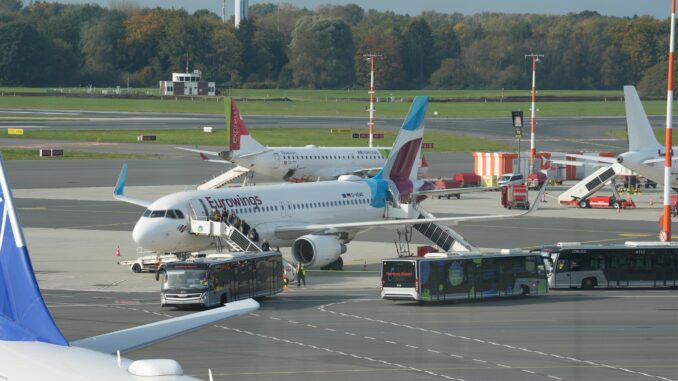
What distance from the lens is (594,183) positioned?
303 ft

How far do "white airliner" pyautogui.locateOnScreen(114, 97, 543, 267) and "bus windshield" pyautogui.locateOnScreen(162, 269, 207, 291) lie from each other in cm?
754

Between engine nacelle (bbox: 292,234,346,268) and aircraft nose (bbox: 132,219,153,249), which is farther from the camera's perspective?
engine nacelle (bbox: 292,234,346,268)

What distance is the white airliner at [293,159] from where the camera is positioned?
315 feet

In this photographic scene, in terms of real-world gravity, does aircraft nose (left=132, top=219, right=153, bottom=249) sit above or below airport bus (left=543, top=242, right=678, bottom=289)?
above

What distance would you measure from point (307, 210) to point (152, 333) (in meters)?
40.3

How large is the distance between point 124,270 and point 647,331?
27.8m

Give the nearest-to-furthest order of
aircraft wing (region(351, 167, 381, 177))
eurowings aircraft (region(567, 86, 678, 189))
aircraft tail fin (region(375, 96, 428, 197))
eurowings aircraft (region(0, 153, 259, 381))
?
eurowings aircraft (region(0, 153, 259, 381)) < aircraft tail fin (region(375, 96, 428, 197)) < eurowings aircraft (region(567, 86, 678, 189)) < aircraft wing (region(351, 167, 381, 177))

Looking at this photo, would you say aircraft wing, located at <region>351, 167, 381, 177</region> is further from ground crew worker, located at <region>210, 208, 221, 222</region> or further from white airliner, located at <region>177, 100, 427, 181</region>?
ground crew worker, located at <region>210, 208, 221, 222</region>

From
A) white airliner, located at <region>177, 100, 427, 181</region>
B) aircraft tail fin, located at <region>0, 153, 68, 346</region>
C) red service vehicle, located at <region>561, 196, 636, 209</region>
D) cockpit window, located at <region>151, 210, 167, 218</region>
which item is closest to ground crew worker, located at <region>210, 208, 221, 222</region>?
cockpit window, located at <region>151, 210, 167, 218</region>

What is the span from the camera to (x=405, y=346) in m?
40.1

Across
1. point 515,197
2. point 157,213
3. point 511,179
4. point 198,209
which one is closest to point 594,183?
point 515,197

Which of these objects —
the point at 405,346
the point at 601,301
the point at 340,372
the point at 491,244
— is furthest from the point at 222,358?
the point at 491,244

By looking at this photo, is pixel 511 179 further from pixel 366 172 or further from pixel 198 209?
pixel 198 209

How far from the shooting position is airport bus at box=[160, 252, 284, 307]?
4781 cm
